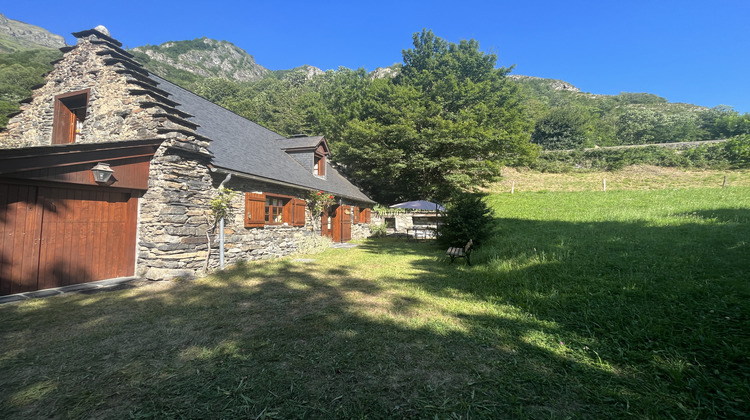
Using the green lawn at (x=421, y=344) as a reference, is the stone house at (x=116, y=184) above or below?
above

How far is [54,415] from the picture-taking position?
2133mm

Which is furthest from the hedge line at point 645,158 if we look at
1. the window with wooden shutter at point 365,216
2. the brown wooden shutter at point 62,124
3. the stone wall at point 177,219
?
the brown wooden shutter at point 62,124

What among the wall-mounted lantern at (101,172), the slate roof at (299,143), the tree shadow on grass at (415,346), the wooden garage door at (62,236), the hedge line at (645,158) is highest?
the hedge line at (645,158)

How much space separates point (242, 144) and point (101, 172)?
5.52 m

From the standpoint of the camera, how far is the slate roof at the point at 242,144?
29.6 ft

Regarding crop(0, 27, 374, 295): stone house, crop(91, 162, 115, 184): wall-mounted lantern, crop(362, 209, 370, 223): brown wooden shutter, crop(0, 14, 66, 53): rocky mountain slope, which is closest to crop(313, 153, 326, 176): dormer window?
crop(362, 209, 370, 223): brown wooden shutter

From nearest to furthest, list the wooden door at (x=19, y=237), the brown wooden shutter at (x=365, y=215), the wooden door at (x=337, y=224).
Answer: the wooden door at (x=19, y=237) < the wooden door at (x=337, y=224) < the brown wooden shutter at (x=365, y=215)

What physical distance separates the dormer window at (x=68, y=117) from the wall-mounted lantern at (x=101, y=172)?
412 cm

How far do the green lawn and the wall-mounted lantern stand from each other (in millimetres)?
2340

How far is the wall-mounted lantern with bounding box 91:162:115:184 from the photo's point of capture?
18.8ft

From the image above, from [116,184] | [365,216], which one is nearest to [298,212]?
[116,184]

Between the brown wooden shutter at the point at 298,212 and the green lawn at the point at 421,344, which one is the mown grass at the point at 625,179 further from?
the green lawn at the point at 421,344

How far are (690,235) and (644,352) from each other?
18.1ft

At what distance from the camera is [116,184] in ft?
20.1
